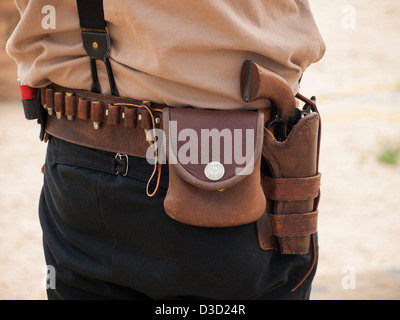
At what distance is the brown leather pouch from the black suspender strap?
0.23m

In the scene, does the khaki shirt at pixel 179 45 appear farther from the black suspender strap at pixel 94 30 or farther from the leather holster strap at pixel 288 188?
the leather holster strap at pixel 288 188

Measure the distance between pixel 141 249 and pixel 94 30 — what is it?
59 cm

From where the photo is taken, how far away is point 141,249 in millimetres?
1423

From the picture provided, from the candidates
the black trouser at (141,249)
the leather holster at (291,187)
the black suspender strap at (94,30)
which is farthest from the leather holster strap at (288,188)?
the black suspender strap at (94,30)

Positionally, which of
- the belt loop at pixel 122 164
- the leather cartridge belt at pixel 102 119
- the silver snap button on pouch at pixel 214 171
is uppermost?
the leather cartridge belt at pixel 102 119

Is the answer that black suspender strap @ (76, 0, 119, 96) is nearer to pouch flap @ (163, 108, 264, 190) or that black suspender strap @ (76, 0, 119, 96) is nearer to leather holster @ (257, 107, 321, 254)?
pouch flap @ (163, 108, 264, 190)

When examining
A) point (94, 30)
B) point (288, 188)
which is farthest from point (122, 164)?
point (288, 188)

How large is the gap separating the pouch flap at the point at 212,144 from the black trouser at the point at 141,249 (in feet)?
0.33

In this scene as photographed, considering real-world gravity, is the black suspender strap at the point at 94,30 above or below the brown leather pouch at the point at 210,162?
above

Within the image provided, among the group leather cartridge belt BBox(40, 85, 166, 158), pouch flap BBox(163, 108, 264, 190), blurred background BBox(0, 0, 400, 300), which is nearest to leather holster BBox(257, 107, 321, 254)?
pouch flap BBox(163, 108, 264, 190)

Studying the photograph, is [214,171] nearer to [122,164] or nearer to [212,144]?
[212,144]

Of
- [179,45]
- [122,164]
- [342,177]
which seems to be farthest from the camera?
[342,177]

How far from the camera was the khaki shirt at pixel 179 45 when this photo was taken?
1.26 metres

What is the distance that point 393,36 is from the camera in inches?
428
